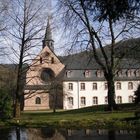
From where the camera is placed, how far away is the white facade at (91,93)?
93.4m

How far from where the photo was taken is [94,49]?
129ft

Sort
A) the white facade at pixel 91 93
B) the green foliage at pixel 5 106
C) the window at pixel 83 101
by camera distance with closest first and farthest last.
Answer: the green foliage at pixel 5 106
the white facade at pixel 91 93
the window at pixel 83 101

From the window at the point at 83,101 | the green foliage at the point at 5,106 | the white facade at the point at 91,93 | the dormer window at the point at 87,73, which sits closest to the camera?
the green foliage at the point at 5,106

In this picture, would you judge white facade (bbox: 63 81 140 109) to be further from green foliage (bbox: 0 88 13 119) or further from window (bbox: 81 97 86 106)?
green foliage (bbox: 0 88 13 119)

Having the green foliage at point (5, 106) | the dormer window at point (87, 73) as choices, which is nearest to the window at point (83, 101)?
the dormer window at point (87, 73)

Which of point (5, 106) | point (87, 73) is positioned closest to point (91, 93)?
point (87, 73)

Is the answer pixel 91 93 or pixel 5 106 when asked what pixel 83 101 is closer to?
pixel 91 93

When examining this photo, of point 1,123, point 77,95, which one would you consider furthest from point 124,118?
point 77,95

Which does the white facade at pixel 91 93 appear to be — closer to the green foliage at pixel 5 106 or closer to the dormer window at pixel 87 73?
the dormer window at pixel 87 73

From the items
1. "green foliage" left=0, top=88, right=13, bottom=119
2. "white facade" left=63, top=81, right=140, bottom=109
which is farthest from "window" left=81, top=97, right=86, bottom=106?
"green foliage" left=0, top=88, right=13, bottom=119

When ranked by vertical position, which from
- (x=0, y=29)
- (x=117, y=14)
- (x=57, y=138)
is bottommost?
(x=57, y=138)

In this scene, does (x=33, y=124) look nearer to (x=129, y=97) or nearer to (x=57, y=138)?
(x=57, y=138)

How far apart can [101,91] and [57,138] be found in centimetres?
7585

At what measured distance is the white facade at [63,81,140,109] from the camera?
9344 cm
